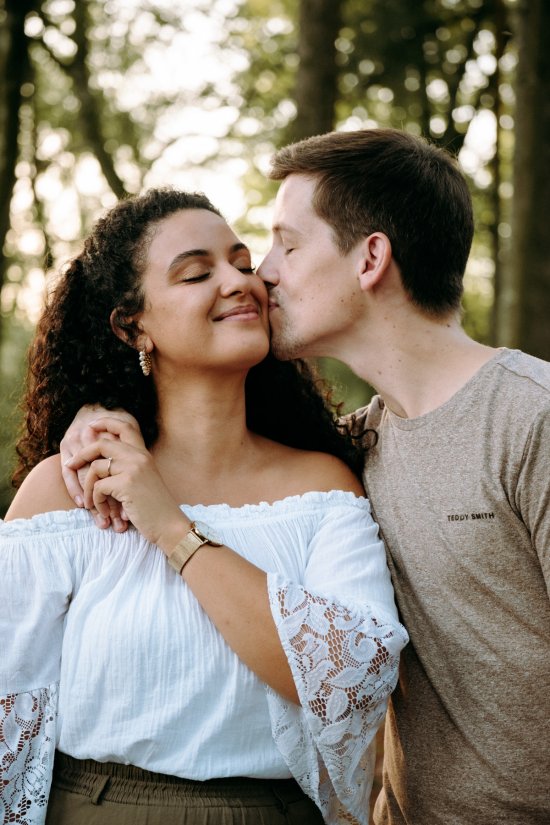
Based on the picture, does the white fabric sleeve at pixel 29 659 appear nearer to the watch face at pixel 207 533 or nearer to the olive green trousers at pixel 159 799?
the olive green trousers at pixel 159 799

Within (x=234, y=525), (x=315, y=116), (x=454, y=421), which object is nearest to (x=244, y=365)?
(x=234, y=525)

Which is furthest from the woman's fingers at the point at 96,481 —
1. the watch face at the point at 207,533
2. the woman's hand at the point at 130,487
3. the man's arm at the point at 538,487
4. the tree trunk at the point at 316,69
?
the tree trunk at the point at 316,69

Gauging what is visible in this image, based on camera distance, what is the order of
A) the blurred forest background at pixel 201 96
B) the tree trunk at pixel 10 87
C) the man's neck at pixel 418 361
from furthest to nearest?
the blurred forest background at pixel 201 96 < the tree trunk at pixel 10 87 < the man's neck at pixel 418 361

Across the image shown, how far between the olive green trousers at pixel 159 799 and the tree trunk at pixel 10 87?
590cm

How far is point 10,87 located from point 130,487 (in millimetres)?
6285

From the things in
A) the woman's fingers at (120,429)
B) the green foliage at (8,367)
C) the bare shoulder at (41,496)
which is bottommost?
the green foliage at (8,367)

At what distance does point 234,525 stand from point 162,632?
404mm

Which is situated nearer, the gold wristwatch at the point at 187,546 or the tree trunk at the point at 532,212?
the gold wristwatch at the point at 187,546

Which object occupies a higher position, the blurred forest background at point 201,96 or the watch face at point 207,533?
the blurred forest background at point 201,96

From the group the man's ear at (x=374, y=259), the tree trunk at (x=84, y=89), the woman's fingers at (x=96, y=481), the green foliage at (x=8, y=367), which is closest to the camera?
the woman's fingers at (x=96, y=481)

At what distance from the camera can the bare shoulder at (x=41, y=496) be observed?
267 cm

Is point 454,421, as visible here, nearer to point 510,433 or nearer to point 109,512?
point 510,433

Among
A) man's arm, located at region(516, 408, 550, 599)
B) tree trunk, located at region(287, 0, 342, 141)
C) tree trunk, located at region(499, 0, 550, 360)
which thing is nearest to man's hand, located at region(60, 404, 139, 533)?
man's arm, located at region(516, 408, 550, 599)

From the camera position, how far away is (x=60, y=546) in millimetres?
2602
